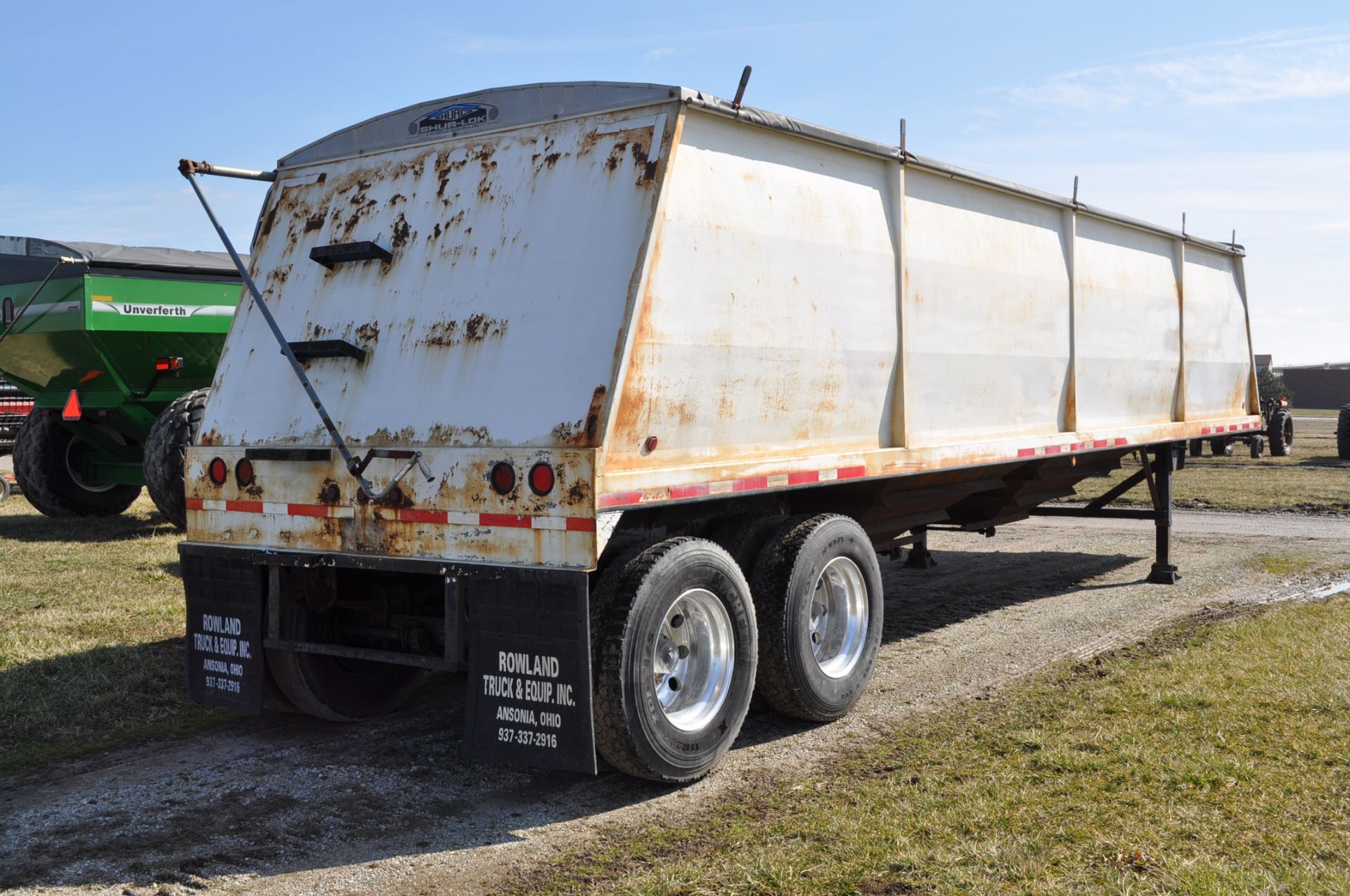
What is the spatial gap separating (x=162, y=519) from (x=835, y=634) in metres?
9.90

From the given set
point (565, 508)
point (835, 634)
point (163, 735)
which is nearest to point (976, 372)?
point (835, 634)

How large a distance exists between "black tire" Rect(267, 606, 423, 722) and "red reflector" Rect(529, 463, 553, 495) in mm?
1682

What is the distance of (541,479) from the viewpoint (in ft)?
15.6

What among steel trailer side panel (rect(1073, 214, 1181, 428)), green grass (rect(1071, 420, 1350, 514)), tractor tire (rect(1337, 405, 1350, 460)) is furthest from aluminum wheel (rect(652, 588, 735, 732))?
tractor tire (rect(1337, 405, 1350, 460))

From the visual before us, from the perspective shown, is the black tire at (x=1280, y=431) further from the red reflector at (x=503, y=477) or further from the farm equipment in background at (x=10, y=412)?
the red reflector at (x=503, y=477)

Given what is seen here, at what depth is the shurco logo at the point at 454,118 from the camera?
5.69 meters

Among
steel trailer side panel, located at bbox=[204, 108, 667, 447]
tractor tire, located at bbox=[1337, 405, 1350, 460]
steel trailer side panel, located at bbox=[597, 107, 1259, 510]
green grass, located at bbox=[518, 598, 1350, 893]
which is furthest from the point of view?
tractor tire, located at bbox=[1337, 405, 1350, 460]

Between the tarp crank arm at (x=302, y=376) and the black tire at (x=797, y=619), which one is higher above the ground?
the tarp crank arm at (x=302, y=376)

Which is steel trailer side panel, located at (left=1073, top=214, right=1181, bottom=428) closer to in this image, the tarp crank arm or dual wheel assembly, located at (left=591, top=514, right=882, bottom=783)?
dual wheel assembly, located at (left=591, top=514, right=882, bottom=783)

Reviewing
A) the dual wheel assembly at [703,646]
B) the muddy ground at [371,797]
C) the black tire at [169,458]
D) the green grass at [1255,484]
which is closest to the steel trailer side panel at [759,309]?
the dual wheel assembly at [703,646]

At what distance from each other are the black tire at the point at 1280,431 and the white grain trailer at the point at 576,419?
842 inches

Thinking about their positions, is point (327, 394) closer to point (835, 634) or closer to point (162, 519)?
point (835, 634)

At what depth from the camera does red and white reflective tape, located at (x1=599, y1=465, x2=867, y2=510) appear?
478 cm

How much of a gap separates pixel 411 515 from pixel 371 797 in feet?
3.95
